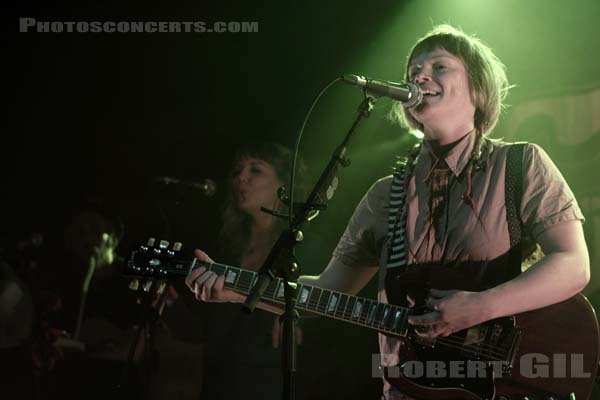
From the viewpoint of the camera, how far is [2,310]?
493 cm

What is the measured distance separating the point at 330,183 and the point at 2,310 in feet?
11.6

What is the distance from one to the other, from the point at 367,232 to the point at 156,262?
93 cm

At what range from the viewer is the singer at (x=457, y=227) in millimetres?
2521

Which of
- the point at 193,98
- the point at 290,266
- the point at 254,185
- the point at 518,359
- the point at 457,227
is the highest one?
the point at 193,98

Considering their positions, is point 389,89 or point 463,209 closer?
point 389,89

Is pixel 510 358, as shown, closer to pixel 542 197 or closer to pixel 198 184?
pixel 542 197

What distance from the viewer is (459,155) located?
289 cm

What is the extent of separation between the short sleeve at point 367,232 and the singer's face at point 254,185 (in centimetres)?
129

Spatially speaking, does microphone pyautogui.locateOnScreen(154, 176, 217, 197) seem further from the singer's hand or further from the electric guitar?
the electric guitar

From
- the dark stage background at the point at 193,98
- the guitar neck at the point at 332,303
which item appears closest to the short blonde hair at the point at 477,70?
the guitar neck at the point at 332,303

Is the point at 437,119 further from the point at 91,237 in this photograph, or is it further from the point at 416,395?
the point at 91,237

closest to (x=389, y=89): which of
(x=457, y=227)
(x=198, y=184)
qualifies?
(x=457, y=227)

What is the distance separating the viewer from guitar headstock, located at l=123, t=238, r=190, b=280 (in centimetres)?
272

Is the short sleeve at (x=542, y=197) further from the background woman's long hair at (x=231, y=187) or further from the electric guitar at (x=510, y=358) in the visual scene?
the background woman's long hair at (x=231, y=187)
